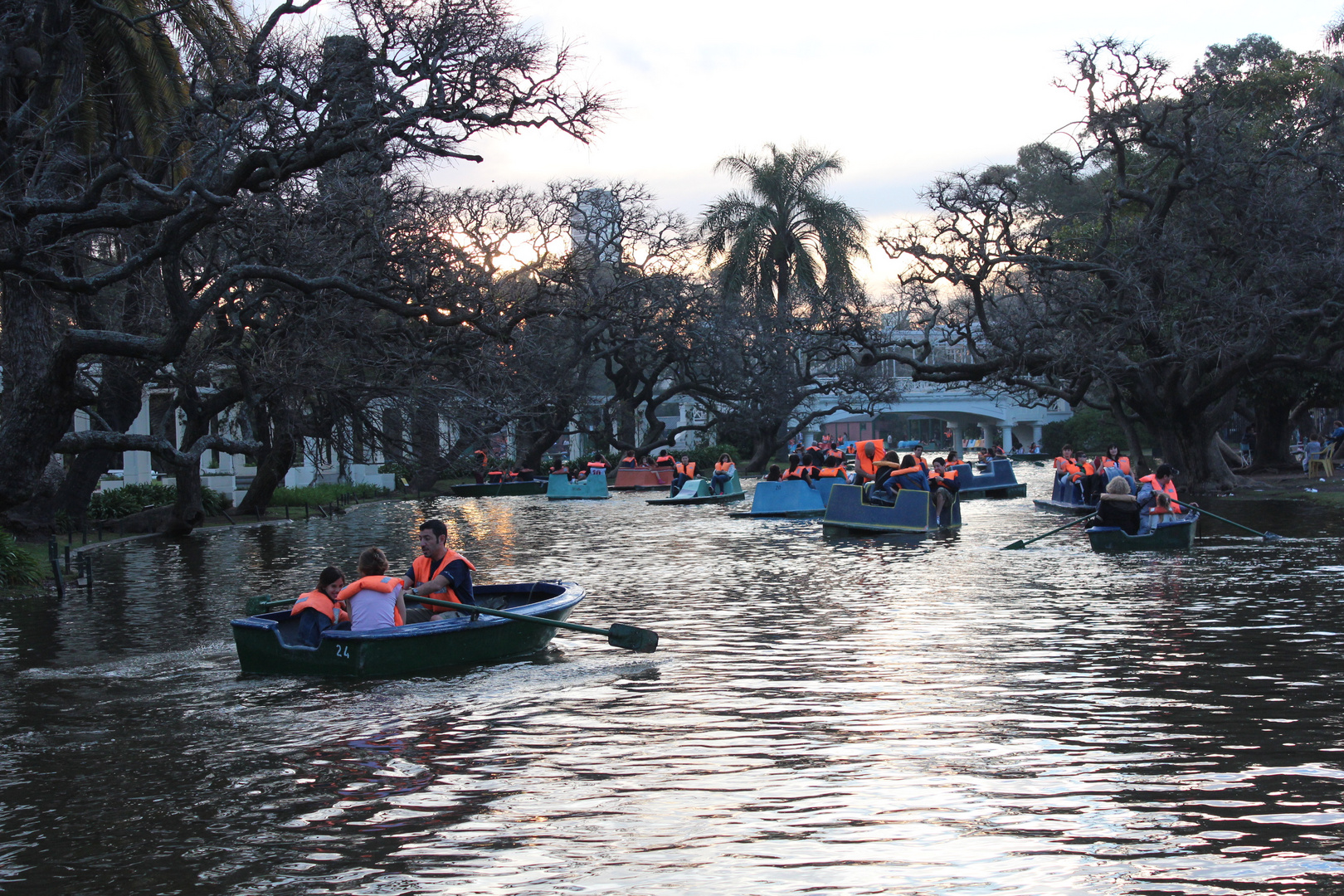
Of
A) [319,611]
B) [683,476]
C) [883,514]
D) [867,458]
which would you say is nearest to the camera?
[319,611]

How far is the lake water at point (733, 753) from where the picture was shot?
239 inches

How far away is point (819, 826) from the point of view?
6.57 m

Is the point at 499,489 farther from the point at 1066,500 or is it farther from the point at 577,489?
the point at 1066,500

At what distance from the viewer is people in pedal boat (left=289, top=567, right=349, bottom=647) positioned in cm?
1098

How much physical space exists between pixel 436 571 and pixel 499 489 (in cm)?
3568

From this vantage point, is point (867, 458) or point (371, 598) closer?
point (371, 598)

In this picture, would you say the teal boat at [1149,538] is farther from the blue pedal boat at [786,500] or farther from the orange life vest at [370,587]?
the orange life vest at [370,587]

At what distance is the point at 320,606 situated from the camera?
11023 millimetres

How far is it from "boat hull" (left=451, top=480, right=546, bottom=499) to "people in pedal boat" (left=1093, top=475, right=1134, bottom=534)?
29741mm

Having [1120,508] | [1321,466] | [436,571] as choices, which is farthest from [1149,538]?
[1321,466]

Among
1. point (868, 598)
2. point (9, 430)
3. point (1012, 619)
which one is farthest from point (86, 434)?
point (1012, 619)

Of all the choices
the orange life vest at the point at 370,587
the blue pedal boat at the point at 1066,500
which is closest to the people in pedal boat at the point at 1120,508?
the blue pedal boat at the point at 1066,500

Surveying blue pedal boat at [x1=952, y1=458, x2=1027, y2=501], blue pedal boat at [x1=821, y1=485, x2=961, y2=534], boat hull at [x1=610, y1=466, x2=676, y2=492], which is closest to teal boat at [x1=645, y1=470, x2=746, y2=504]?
blue pedal boat at [x1=952, y1=458, x2=1027, y2=501]

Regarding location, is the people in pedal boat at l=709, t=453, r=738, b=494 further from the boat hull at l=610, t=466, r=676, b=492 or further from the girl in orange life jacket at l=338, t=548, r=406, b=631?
the girl in orange life jacket at l=338, t=548, r=406, b=631
